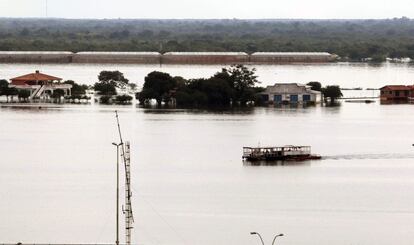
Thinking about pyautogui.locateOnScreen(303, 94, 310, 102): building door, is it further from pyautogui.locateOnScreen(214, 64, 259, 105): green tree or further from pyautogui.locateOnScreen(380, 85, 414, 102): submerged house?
pyautogui.locateOnScreen(380, 85, 414, 102): submerged house

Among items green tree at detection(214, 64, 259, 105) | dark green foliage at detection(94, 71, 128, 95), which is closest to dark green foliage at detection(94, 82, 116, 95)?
dark green foliage at detection(94, 71, 128, 95)

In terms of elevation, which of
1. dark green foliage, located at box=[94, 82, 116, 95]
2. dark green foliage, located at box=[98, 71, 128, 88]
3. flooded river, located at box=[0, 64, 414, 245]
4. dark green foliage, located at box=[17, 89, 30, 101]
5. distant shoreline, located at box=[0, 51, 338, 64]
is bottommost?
flooded river, located at box=[0, 64, 414, 245]

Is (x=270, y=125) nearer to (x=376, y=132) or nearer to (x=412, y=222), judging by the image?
(x=376, y=132)

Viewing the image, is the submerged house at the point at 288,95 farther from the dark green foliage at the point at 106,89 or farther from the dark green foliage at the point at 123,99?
the dark green foliage at the point at 106,89

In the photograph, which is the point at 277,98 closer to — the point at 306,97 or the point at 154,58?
the point at 306,97

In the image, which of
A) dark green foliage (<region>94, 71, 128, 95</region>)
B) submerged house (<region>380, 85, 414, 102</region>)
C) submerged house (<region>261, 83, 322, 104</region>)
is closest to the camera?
submerged house (<region>261, 83, 322, 104</region>)
